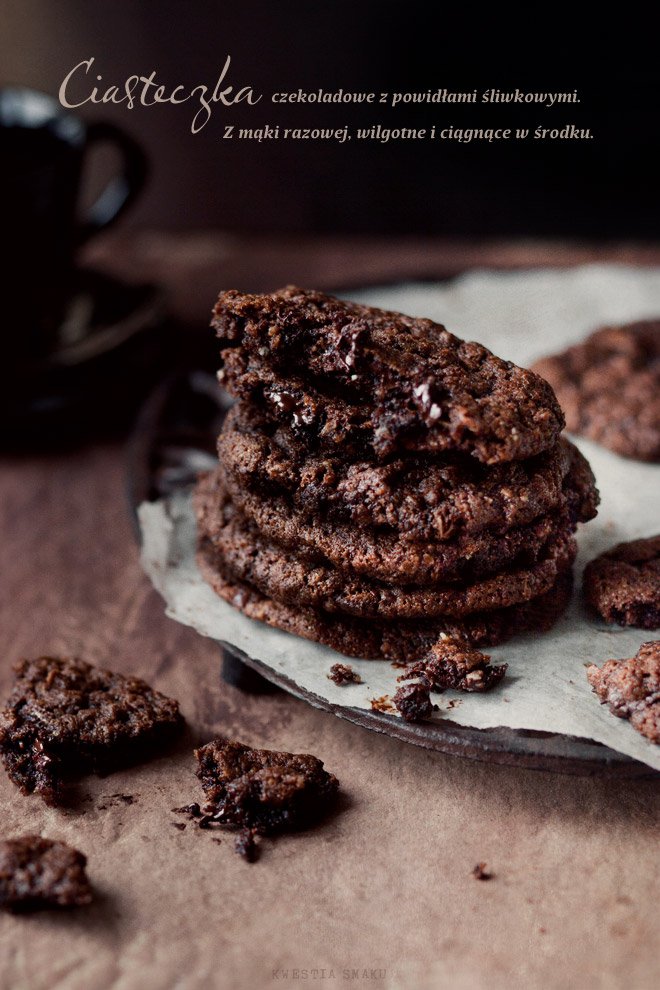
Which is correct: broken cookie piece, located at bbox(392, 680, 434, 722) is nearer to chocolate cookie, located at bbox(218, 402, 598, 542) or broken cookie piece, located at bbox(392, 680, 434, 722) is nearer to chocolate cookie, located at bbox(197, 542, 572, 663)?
chocolate cookie, located at bbox(197, 542, 572, 663)

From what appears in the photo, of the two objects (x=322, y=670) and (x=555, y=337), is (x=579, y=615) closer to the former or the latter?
(x=322, y=670)

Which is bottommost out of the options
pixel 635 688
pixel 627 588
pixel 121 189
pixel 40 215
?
pixel 635 688

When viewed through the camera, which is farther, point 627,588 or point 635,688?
point 627,588

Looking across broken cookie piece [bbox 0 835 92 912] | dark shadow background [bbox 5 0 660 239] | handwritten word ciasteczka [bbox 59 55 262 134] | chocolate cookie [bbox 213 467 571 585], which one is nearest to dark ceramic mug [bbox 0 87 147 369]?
handwritten word ciasteczka [bbox 59 55 262 134]

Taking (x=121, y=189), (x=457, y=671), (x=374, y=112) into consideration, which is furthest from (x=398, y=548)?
(x=374, y=112)

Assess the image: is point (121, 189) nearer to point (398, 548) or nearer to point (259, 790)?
point (398, 548)

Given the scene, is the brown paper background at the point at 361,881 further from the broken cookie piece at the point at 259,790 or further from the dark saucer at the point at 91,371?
the dark saucer at the point at 91,371
